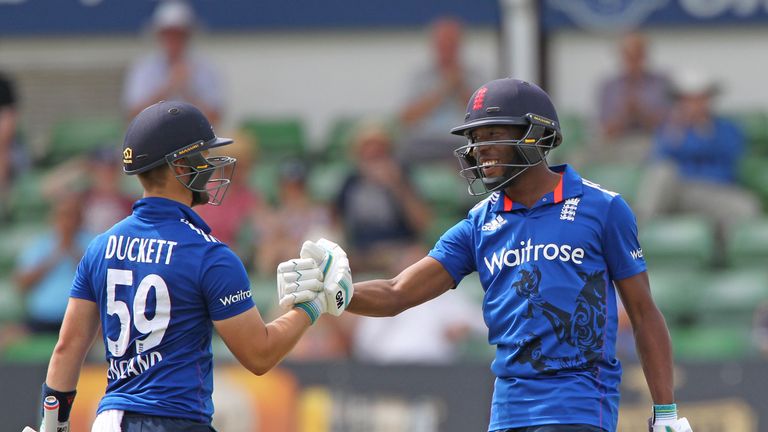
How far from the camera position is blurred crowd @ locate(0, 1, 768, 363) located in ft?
29.8

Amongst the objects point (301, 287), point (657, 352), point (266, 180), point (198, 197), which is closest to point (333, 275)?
A: point (301, 287)

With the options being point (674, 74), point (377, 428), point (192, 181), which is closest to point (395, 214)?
point (377, 428)

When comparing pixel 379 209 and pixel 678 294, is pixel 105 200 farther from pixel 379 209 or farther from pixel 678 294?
pixel 678 294

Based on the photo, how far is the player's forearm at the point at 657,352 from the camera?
4602 millimetres

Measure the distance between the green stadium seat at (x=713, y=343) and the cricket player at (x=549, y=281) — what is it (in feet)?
13.4

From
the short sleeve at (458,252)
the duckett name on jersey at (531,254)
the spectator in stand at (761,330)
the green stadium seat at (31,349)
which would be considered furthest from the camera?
the green stadium seat at (31,349)

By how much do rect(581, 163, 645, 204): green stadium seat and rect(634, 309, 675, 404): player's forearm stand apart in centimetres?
527

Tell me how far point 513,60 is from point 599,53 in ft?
7.22

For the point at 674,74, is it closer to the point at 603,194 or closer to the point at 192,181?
the point at 603,194

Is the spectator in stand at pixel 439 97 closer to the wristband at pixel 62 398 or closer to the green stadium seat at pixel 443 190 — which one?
the green stadium seat at pixel 443 190

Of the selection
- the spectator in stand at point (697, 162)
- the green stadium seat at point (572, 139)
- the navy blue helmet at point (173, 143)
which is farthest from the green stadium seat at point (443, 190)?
the navy blue helmet at point (173, 143)

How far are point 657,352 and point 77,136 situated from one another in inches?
321

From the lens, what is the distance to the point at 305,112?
12219 mm

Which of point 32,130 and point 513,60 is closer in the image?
point 513,60
